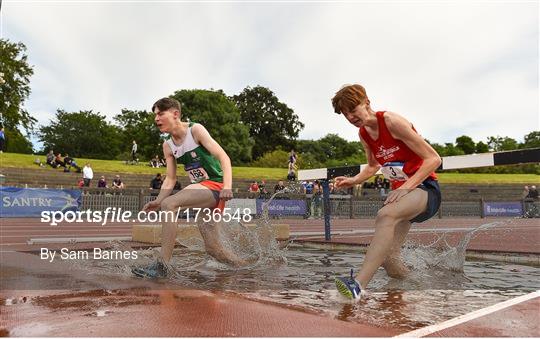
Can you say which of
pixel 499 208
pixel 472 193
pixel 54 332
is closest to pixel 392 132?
pixel 54 332

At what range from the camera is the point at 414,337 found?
2324mm

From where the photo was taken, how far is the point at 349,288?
3.37 meters

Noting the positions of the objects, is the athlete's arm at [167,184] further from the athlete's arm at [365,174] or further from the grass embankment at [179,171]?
the grass embankment at [179,171]

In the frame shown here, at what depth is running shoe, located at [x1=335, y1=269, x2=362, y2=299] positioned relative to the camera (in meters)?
3.36

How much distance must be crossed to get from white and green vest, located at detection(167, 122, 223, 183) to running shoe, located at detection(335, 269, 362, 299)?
220 cm

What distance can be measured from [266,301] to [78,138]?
90263mm

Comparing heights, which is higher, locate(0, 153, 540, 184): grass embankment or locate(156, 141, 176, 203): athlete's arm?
locate(0, 153, 540, 184): grass embankment

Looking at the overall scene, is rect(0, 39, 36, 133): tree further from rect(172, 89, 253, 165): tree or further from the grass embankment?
rect(172, 89, 253, 165): tree

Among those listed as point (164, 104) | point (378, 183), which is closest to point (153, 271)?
point (164, 104)

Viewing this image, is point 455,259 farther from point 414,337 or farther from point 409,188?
point 414,337

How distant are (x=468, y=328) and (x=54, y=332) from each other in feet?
6.71

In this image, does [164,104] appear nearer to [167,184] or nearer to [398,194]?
[167,184]

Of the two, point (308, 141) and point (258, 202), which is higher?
point (308, 141)

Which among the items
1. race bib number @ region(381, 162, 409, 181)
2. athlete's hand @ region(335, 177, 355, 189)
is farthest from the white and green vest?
race bib number @ region(381, 162, 409, 181)
